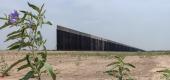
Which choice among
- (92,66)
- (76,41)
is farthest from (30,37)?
(76,41)

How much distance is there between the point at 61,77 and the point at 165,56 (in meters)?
5.82

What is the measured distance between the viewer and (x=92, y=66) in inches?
658

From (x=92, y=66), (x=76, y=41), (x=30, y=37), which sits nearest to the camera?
(x=30, y=37)

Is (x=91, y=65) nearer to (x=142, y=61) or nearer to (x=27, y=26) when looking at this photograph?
(x=142, y=61)

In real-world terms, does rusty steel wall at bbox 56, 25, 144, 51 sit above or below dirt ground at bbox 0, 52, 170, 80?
above

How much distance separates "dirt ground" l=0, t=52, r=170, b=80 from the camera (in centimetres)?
1431

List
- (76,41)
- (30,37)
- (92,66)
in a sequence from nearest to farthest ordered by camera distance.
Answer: (30,37), (92,66), (76,41)

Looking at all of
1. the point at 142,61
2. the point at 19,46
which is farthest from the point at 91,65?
the point at 19,46

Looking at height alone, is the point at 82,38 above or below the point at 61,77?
above

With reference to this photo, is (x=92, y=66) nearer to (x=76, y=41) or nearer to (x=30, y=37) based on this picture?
(x=30, y=37)

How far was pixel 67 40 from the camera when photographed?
30.0m

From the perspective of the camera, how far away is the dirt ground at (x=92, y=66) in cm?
1431

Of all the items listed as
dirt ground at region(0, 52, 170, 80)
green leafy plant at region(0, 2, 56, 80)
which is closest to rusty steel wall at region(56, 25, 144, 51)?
dirt ground at region(0, 52, 170, 80)

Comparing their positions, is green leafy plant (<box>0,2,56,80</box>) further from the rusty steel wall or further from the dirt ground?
the rusty steel wall
